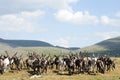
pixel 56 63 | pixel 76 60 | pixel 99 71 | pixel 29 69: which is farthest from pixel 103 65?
pixel 29 69

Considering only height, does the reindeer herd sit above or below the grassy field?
above

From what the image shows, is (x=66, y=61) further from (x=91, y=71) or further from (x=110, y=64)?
(x=110, y=64)

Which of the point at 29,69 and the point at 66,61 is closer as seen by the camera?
the point at 66,61

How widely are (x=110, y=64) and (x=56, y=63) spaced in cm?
1287

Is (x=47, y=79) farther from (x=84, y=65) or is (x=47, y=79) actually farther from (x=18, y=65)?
(x=18, y=65)

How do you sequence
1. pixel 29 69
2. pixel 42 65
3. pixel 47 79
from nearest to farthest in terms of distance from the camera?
pixel 47 79 < pixel 42 65 < pixel 29 69

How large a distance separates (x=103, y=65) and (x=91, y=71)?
3.01 meters

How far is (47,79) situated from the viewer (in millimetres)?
58312

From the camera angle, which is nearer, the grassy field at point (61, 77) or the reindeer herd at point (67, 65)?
the grassy field at point (61, 77)

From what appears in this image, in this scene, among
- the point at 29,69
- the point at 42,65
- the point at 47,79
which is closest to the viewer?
the point at 47,79

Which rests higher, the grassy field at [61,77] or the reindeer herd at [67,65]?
the reindeer herd at [67,65]

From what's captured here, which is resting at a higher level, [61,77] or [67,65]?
[67,65]

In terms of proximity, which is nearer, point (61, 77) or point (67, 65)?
point (61, 77)

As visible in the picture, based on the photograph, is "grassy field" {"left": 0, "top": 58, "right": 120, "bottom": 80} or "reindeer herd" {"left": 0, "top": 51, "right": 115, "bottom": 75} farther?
"reindeer herd" {"left": 0, "top": 51, "right": 115, "bottom": 75}
